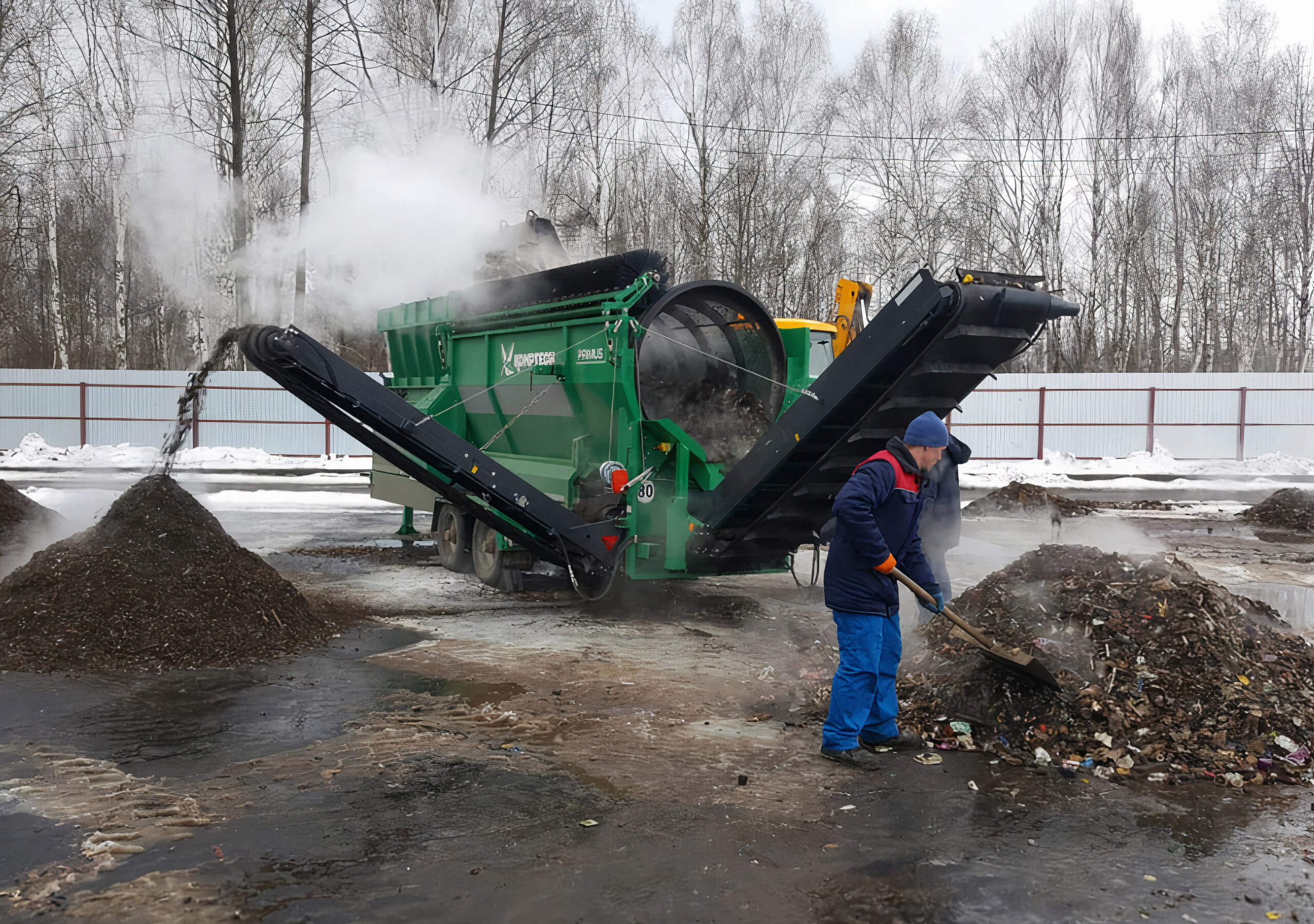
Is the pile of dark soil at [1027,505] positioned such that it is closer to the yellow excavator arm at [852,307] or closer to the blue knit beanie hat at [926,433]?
the yellow excavator arm at [852,307]

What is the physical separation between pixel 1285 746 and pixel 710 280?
4905mm

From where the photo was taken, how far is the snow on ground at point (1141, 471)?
19.4 metres

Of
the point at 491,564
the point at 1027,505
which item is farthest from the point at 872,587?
the point at 1027,505

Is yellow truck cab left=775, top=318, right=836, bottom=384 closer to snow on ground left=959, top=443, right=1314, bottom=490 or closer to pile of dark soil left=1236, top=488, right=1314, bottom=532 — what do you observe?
pile of dark soil left=1236, top=488, right=1314, bottom=532

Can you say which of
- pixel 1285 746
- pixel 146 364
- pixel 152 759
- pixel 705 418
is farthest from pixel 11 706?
pixel 146 364

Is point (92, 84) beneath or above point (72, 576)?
above

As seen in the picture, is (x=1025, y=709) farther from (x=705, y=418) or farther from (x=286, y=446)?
(x=286, y=446)

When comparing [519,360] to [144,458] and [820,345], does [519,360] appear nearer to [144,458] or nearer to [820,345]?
[820,345]

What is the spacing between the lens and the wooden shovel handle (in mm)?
5020

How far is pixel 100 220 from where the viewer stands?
1261 inches

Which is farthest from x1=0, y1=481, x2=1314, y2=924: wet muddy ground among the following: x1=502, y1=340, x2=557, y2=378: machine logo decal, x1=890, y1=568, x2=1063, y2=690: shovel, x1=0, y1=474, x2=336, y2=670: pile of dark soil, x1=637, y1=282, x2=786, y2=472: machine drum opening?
x1=502, y1=340, x2=557, y2=378: machine logo decal

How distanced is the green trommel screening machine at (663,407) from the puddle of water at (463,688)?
1794 millimetres

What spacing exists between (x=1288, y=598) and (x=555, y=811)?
7825 millimetres

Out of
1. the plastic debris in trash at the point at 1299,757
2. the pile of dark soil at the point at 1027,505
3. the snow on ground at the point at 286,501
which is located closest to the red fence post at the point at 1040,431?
the pile of dark soil at the point at 1027,505
